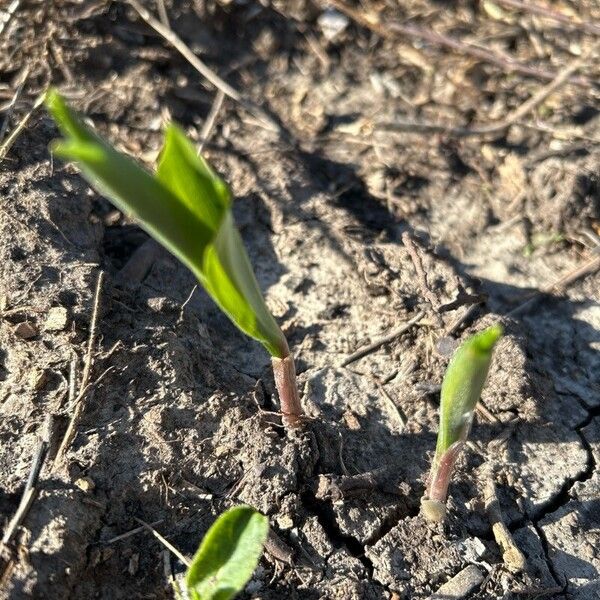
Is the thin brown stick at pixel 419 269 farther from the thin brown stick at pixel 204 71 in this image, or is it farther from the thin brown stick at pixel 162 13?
the thin brown stick at pixel 162 13

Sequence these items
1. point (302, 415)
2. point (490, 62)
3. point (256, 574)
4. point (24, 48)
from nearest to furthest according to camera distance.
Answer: point (256, 574) → point (302, 415) → point (24, 48) → point (490, 62)

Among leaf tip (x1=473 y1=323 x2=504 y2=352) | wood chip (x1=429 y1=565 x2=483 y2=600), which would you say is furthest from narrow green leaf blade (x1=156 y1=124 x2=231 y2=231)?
wood chip (x1=429 y1=565 x2=483 y2=600)

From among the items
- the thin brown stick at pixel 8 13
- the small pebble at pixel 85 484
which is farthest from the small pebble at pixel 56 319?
the thin brown stick at pixel 8 13

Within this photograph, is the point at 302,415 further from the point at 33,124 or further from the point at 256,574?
the point at 33,124

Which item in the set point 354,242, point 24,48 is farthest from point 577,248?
point 24,48

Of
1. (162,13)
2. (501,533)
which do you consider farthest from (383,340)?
(162,13)

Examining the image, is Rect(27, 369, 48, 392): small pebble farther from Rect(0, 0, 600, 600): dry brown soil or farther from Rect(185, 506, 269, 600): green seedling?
Rect(185, 506, 269, 600): green seedling
